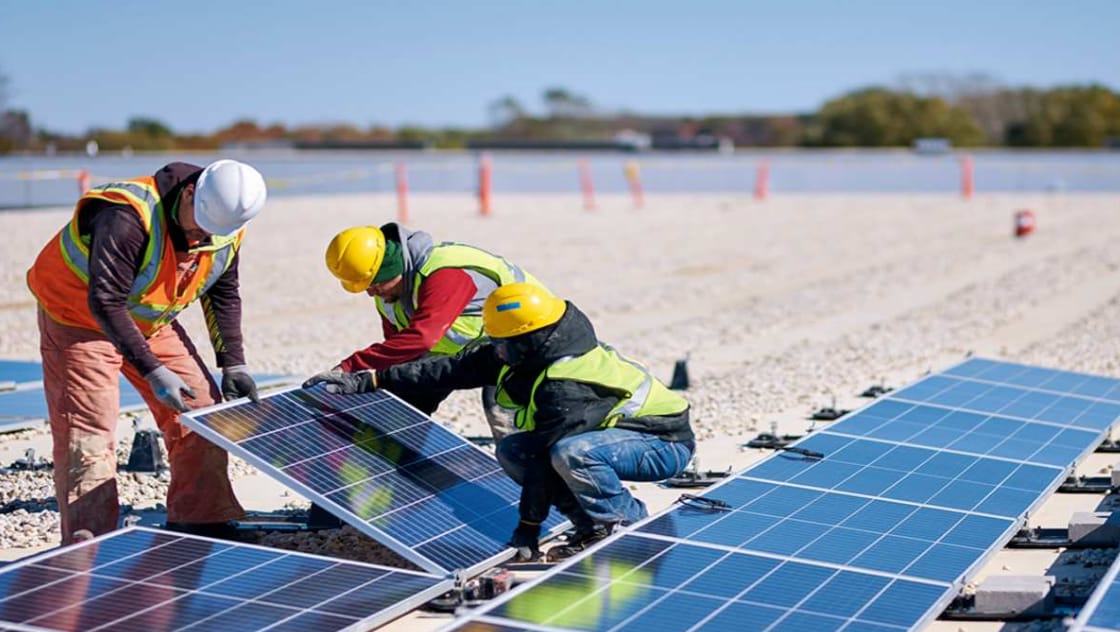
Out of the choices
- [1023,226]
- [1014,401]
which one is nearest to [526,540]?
[1014,401]

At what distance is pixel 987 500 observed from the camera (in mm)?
8023

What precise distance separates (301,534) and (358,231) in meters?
1.61

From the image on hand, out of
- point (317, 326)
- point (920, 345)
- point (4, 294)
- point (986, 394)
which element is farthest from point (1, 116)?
point (986, 394)

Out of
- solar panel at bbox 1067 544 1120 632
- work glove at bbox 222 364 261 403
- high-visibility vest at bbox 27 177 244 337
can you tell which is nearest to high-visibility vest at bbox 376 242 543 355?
work glove at bbox 222 364 261 403

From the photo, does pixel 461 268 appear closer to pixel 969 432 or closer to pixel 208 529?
pixel 208 529

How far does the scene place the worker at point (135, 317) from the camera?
7059mm

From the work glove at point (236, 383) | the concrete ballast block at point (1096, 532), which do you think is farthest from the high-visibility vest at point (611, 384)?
the concrete ballast block at point (1096, 532)

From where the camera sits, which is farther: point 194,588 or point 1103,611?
point 194,588

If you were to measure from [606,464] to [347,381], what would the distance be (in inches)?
53.8

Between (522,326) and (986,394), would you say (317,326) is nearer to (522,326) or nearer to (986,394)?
(986,394)

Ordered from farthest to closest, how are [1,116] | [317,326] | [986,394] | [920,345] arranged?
[1,116]
[317,326]
[920,345]
[986,394]

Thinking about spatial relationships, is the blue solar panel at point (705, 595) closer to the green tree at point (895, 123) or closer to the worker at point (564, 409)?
the worker at point (564, 409)

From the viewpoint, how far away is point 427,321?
306 inches

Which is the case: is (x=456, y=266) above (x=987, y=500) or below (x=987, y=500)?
above
